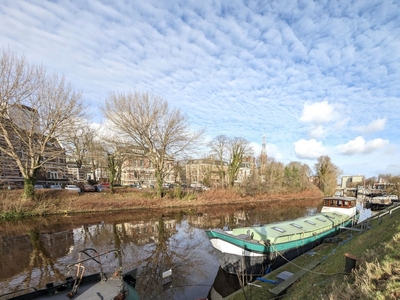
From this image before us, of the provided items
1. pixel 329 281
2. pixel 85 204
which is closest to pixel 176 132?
pixel 85 204

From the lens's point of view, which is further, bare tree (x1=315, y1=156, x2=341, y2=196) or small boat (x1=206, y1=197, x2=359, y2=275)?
bare tree (x1=315, y1=156, x2=341, y2=196)

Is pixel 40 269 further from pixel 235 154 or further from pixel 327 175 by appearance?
pixel 327 175

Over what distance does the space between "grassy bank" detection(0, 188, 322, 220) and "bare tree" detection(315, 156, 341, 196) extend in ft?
92.0

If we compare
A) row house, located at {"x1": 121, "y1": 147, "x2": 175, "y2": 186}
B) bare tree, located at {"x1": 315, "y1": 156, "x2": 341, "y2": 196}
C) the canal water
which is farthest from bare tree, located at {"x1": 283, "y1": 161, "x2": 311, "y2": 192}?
the canal water

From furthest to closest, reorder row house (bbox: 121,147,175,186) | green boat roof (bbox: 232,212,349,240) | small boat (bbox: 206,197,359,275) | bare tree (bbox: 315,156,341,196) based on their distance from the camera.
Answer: bare tree (bbox: 315,156,341,196) < row house (bbox: 121,147,175,186) < green boat roof (bbox: 232,212,349,240) < small boat (bbox: 206,197,359,275)

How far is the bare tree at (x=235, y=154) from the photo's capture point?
139ft

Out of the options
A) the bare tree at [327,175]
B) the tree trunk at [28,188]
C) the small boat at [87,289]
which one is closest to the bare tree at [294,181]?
the bare tree at [327,175]

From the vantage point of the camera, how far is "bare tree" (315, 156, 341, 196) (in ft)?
184

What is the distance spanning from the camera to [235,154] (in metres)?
42.6

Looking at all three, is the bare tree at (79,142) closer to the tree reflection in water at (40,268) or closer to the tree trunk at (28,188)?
the tree trunk at (28,188)

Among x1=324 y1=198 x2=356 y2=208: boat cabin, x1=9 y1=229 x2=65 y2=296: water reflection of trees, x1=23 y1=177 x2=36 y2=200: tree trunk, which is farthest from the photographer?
x1=23 y1=177 x2=36 y2=200: tree trunk

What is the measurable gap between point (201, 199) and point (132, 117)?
56.6 feet

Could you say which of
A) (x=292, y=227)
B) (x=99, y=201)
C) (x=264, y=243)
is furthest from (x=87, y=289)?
(x=99, y=201)

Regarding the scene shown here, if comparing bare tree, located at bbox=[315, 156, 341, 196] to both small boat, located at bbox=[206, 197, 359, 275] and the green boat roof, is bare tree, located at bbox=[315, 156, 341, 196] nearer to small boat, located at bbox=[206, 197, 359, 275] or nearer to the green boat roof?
the green boat roof
